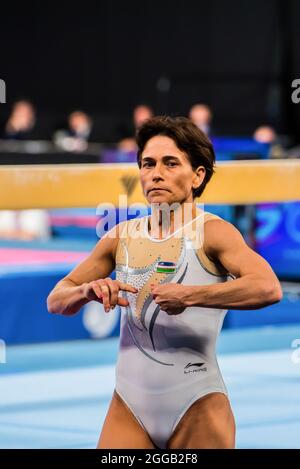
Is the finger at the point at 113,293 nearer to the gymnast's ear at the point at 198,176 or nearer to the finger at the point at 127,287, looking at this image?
the finger at the point at 127,287

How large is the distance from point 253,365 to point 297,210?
2.05 meters

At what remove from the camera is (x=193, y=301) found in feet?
10.6

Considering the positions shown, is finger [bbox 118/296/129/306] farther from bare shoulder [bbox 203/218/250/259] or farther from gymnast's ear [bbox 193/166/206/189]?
gymnast's ear [bbox 193/166/206/189]

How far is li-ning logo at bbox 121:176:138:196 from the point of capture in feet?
20.3

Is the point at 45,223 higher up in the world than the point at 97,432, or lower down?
higher up

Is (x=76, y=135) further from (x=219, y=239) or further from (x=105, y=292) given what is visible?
(x=105, y=292)

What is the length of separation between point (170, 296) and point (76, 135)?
529 inches

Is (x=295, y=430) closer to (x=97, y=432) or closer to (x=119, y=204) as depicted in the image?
(x=97, y=432)

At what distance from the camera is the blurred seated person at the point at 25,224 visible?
1180 centimetres

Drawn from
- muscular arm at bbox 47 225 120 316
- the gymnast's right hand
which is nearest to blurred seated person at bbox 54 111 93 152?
muscular arm at bbox 47 225 120 316

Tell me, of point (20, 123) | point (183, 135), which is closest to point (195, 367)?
point (183, 135)

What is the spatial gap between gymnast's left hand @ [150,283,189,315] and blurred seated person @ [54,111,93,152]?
40.9ft
